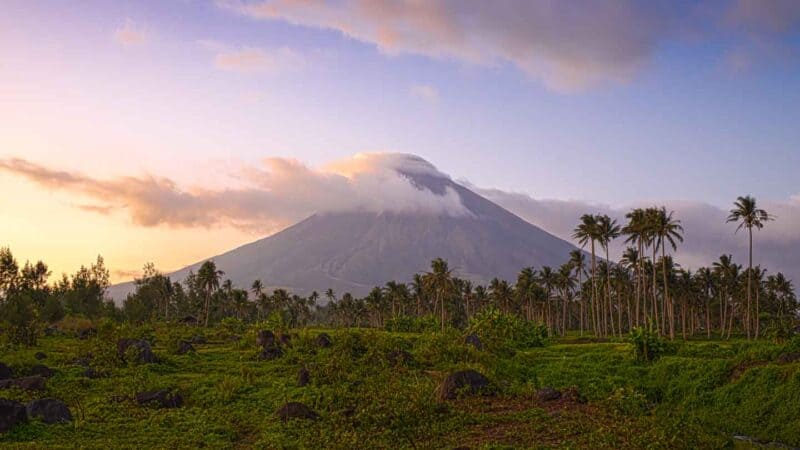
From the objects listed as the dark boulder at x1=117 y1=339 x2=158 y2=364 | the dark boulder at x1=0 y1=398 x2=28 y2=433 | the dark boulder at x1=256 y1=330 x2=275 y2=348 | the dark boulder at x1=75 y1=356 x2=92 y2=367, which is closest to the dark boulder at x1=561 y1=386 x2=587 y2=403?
the dark boulder at x1=0 y1=398 x2=28 y2=433

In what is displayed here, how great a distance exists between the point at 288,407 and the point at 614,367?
25.3 metres

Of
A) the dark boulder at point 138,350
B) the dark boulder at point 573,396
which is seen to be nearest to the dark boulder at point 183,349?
the dark boulder at point 138,350

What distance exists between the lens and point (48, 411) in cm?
2525

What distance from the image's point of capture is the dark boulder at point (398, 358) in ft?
138

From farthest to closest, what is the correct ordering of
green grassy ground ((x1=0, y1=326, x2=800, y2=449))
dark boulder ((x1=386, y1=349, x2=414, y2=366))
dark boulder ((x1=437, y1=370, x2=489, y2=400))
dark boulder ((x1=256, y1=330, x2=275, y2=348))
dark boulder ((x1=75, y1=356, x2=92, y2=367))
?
dark boulder ((x1=256, y1=330, x2=275, y2=348)) < dark boulder ((x1=75, y1=356, x2=92, y2=367)) < dark boulder ((x1=386, y1=349, x2=414, y2=366)) < dark boulder ((x1=437, y1=370, x2=489, y2=400)) < green grassy ground ((x1=0, y1=326, x2=800, y2=449))

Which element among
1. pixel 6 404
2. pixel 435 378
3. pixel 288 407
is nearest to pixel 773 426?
pixel 435 378

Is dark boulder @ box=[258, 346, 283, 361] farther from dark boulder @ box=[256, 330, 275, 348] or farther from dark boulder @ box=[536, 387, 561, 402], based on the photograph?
dark boulder @ box=[536, 387, 561, 402]

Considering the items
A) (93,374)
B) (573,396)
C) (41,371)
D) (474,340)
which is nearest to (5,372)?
(41,371)

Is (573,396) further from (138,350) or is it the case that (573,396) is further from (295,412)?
(138,350)

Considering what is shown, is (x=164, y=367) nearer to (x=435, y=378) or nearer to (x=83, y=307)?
(x=435, y=378)

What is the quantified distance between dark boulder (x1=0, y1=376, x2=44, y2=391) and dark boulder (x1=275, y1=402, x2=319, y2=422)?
1590 centimetres

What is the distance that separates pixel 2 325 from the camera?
6000cm

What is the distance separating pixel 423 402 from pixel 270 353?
28.5 m

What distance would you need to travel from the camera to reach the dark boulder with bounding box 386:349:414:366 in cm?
4216
